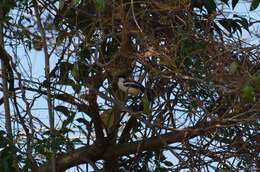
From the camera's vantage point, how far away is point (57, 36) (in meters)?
3.73

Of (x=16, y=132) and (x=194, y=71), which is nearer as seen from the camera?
(x=194, y=71)

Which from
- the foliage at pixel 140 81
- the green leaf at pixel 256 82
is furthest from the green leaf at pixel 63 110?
the green leaf at pixel 256 82

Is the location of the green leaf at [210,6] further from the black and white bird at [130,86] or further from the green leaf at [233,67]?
the green leaf at [233,67]

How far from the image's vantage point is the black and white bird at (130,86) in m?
3.54

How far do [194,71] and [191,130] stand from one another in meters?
0.27

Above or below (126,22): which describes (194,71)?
below

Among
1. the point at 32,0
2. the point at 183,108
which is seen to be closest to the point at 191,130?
the point at 183,108

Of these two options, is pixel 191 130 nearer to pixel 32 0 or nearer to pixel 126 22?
pixel 126 22

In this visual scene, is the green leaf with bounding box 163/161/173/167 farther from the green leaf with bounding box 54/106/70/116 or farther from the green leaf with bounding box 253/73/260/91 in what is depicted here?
the green leaf with bounding box 253/73/260/91

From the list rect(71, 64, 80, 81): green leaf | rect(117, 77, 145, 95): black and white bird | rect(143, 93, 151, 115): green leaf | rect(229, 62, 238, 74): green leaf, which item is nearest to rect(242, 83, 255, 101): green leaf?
rect(229, 62, 238, 74): green leaf

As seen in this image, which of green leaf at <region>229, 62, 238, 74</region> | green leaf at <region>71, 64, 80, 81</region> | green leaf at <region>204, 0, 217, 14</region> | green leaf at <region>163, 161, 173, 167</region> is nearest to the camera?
green leaf at <region>229, 62, 238, 74</region>

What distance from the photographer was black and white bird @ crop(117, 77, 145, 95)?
11.6 feet

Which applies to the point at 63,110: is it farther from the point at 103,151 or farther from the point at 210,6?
the point at 210,6

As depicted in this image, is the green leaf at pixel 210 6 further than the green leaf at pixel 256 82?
Yes
